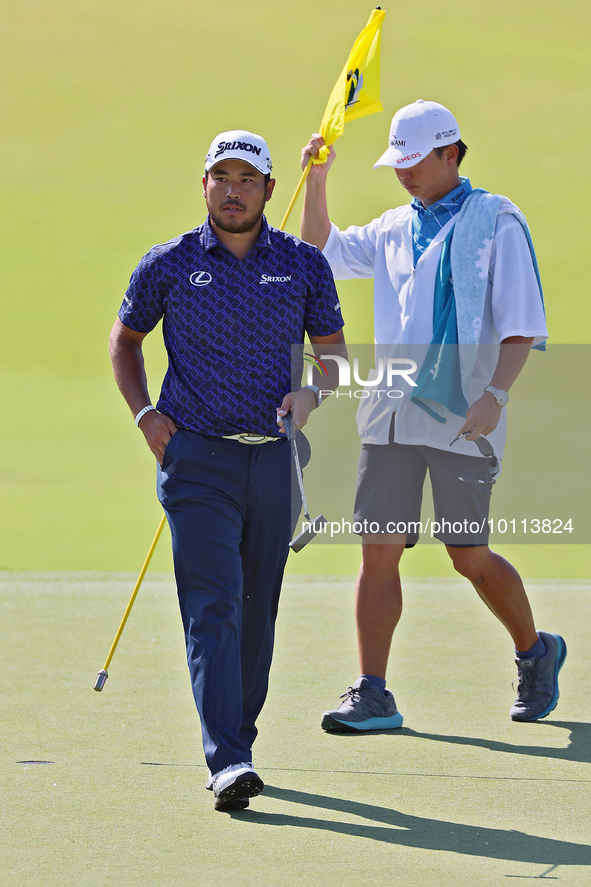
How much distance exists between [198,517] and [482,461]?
1262 millimetres

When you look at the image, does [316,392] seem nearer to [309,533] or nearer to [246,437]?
[246,437]

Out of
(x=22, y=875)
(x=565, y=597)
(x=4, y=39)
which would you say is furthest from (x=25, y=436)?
(x=22, y=875)

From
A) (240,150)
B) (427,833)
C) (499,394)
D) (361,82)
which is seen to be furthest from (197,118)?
(427,833)

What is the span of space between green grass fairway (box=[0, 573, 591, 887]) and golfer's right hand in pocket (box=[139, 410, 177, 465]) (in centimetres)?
86

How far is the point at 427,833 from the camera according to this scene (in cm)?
309

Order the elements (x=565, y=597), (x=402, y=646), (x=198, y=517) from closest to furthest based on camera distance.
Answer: (x=198, y=517) → (x=402, y=646) → (x=565, y=597)

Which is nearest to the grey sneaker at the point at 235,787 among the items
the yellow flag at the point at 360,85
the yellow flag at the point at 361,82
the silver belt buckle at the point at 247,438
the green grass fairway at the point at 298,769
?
the green grass fairway at the point at 298,769

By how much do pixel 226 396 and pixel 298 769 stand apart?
1053 mm

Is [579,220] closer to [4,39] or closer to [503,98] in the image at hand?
[503,98]

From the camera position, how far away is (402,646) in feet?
18.5

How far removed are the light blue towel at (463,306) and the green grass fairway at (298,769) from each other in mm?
1037

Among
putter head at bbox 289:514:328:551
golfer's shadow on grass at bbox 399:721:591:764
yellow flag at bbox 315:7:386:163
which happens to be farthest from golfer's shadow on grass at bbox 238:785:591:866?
yellow flag at bbox 315:7:386:163

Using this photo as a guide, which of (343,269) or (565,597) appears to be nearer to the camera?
(343,269)

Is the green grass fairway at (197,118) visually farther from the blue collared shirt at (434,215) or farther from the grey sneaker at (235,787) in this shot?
the grey sneaker at (235,787)
